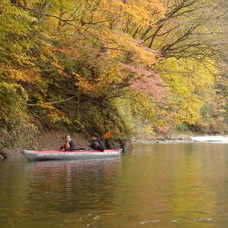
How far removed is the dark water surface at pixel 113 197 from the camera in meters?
8.91

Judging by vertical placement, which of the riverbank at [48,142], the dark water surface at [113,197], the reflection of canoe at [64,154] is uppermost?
the riverbank at [48,142]

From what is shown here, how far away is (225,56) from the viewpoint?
25719mm

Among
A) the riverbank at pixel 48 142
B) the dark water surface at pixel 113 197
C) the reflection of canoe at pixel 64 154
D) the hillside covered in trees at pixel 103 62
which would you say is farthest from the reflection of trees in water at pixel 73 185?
the hillside covered in trees at pixel 103 62

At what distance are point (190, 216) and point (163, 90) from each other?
576 inches

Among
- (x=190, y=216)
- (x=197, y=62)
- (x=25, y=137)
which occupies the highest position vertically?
(x=197, y=62)

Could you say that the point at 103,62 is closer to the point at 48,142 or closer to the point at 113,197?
the point at 48,142

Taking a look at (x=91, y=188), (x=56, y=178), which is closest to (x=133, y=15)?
(x=56, y=178)

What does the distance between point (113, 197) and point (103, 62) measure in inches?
473

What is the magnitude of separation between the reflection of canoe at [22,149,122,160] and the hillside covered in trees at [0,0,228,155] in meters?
1.66

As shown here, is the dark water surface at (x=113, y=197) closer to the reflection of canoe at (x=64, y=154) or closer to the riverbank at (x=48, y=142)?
the reflection of canoe at (x=64, y=154)

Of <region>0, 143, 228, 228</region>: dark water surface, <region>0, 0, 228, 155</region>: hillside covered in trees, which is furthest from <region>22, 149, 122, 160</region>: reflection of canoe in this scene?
<region>0, 143, 228, 228</region>: dark water surface

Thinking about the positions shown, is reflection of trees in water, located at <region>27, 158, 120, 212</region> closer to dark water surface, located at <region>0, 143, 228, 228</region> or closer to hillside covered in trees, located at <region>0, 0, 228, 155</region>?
dark water surface, located at <region>0, 143, 228, 228</region>

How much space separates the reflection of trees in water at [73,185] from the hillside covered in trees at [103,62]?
3459 millimetres

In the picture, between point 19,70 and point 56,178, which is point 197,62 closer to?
point 19,70
